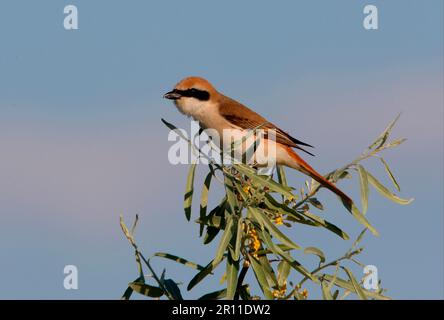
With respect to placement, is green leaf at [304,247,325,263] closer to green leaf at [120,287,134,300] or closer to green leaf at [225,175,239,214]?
green leaf at [225,175,239,214]

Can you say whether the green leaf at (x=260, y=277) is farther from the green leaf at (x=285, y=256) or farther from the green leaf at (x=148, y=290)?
the green leaf at (x=148, y=290)

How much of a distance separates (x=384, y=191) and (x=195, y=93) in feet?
10.2

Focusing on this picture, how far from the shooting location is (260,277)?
4.42m

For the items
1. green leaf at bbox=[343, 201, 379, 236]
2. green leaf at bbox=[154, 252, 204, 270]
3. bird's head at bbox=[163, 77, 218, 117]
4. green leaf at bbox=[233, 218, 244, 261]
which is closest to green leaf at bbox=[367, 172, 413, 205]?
green leaf at bbox=[343, 201, 379, 236]

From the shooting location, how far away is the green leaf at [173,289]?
4.57 meters

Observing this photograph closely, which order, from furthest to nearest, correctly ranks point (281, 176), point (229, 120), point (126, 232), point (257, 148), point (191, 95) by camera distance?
point (229, 120)
point (191, 95)
point (257, 148)
point (281, 176)
point (126, 232)

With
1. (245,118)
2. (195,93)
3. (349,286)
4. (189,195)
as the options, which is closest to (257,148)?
(245,118)

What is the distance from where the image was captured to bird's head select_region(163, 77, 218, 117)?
7.43 m

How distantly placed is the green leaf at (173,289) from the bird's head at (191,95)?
3.10m

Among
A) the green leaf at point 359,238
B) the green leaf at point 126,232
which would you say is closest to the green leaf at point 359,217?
the green leaf at point 359,238

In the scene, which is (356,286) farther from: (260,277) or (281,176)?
(281,176)

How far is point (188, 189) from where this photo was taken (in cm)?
470
